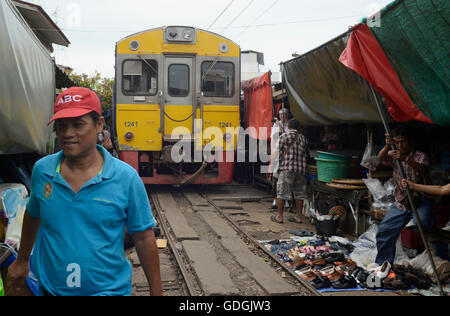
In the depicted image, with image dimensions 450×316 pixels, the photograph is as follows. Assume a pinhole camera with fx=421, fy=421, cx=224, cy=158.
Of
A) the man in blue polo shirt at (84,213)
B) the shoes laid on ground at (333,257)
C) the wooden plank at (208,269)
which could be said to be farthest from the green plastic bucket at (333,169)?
the man in blue polo shirt at (84,213)

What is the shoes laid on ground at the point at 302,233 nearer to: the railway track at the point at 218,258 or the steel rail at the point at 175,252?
the railway track at the point at 218,258

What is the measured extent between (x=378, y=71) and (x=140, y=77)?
23.2 feet

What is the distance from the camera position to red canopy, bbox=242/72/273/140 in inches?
375

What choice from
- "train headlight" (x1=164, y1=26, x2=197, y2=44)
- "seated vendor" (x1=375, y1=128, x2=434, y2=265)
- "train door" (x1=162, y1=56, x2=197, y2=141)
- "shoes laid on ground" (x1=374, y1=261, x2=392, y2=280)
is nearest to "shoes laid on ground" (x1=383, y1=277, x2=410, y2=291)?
"shoes laid on ground" (x1=374, y1=261, x2=392, y2=280)

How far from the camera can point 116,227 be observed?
2.12 metres

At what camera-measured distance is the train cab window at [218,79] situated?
1052 cm

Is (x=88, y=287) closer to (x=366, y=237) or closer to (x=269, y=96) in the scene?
(x=366, y=237)

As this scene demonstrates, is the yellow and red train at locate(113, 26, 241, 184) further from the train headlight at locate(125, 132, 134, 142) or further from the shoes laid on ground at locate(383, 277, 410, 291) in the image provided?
the shoes laid on ground at locate(383, 277, 410, 291)

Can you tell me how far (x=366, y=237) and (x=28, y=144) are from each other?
4476 mm

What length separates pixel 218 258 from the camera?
560 centimetres

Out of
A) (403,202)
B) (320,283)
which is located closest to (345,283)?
(320,283)

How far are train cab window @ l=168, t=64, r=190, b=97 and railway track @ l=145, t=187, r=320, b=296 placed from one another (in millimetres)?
3017
